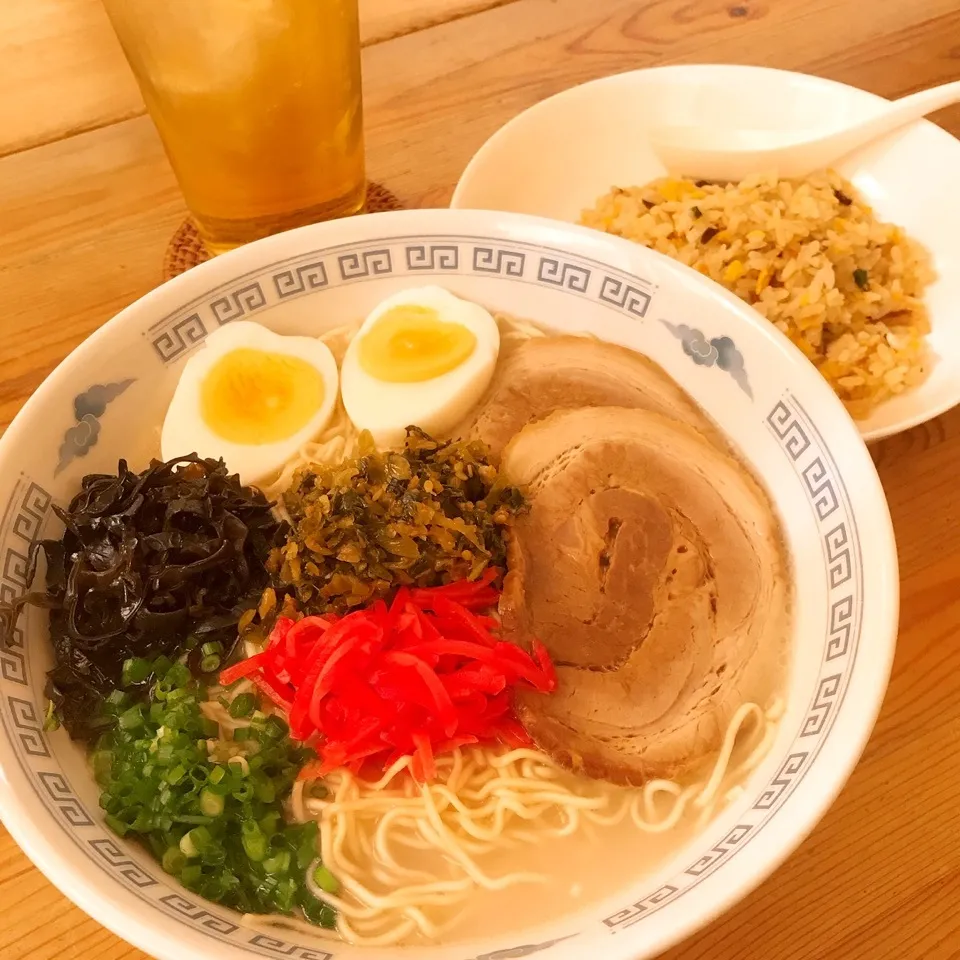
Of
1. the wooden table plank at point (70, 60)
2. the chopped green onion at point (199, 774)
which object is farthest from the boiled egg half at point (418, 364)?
the wooden table plank at point (70, 60)

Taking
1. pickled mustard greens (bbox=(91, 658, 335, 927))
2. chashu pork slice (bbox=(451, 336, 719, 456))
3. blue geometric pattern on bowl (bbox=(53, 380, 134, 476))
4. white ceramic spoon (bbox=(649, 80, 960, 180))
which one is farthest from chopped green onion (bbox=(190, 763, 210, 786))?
white ceramic spoon (bbox=(649, 80, 960, 180))

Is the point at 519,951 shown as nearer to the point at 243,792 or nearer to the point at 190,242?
the point at 243,792

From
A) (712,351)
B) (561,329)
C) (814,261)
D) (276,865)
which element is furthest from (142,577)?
(814,261)

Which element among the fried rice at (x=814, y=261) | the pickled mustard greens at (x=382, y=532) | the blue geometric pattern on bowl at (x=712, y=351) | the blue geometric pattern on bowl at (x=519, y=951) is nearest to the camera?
the blue geometric pattern on bowl at (x=519, y=951)

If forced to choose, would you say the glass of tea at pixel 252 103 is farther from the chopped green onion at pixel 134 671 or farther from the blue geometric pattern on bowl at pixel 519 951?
the blue geometric pattern on bowl at pixel 519 951

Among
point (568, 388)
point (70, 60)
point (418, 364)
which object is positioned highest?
point (70, 60)

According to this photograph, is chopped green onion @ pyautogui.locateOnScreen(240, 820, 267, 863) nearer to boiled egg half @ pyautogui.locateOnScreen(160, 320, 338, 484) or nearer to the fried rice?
boiled egg half @ pyautogui.locateOnScreen(160, 320, 338, 484)

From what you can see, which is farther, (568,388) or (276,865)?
(568,388)
